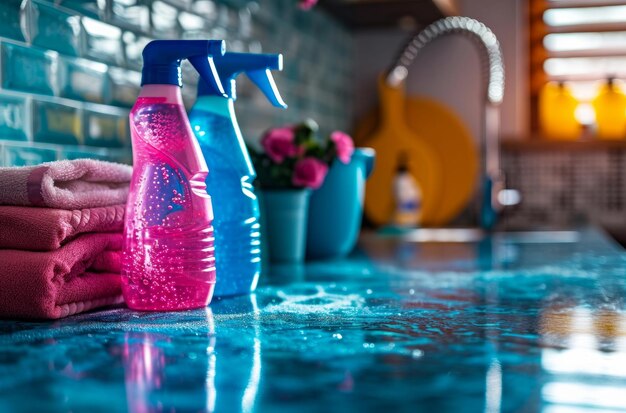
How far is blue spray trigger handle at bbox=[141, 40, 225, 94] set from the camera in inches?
34.8

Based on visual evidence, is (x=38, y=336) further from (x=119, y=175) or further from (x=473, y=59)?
(x=473, y=59)

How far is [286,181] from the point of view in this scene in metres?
1.53

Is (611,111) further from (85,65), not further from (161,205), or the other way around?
(161,205)

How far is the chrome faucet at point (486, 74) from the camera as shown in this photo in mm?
2387

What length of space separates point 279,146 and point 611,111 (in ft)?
5.49

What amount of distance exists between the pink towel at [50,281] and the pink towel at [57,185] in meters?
0.04

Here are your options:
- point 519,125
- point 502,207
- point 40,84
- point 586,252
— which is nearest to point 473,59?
point 519,125

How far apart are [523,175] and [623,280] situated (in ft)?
5.40

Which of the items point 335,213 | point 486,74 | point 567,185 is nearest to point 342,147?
point 335,213

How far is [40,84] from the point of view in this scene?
1122 millimetres

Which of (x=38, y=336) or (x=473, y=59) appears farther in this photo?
(x=473, y=59)

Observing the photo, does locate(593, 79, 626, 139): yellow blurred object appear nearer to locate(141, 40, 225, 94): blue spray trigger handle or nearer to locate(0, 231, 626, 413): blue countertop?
locate(0, 231, 626, 413): blue countertop

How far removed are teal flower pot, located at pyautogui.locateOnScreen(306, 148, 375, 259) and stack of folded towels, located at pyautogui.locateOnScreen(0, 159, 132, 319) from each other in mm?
779

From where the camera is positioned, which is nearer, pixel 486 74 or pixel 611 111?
pixel 486 74
